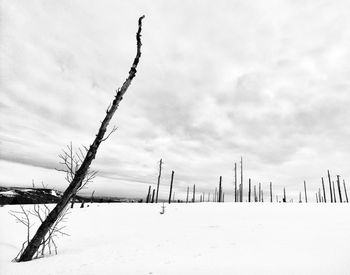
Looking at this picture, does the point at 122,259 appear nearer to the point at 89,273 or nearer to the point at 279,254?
the point at 89,273

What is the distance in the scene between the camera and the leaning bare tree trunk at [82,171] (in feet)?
18.5

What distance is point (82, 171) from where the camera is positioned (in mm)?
5984

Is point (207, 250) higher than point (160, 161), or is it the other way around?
point (160, 161)

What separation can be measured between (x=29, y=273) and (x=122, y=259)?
1.67 m

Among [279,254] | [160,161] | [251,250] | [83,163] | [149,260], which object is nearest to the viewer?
[149,260]

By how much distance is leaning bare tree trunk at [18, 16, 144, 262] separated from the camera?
18.5ft

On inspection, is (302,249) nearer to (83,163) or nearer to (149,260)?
(149,260)

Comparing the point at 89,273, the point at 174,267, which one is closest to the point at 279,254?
the point at 174,267

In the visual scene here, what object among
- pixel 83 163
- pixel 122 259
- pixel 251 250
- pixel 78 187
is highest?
pixel 83 163

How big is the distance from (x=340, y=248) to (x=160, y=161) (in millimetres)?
40268

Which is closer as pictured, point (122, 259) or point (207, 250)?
point (122, 259)

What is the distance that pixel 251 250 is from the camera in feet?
18.0

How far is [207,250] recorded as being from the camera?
5.58m

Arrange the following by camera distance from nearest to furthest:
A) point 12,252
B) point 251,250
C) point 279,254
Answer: point 279,254, point 251,250, point 12,252
